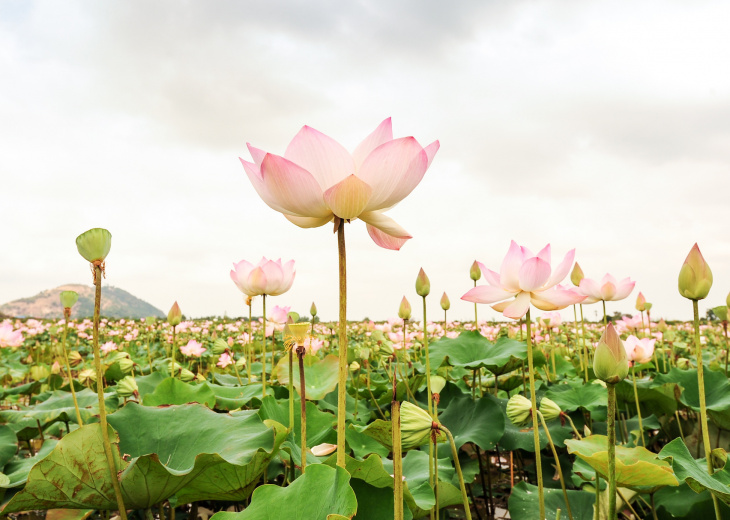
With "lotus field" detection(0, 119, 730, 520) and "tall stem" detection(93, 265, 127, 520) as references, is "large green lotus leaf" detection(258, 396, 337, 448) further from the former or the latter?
"tall stem" detection(93, 265, 127, 520)

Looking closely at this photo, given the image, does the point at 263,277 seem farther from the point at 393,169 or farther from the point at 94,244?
the point at 393,169

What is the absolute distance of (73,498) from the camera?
1058 millimetres

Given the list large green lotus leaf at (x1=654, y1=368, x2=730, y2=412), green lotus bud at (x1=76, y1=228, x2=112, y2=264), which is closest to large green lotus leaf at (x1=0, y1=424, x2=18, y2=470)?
green lotus bud at (x1=76, y1=228, x2=112, y2=264)

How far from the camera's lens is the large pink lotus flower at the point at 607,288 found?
2.20 meters

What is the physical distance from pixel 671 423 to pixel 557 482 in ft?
2.28

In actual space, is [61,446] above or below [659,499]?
above

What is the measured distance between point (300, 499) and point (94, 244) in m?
0.60

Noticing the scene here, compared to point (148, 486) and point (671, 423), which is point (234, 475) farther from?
point (671, 423)

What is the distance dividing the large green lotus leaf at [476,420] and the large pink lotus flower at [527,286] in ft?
1.93

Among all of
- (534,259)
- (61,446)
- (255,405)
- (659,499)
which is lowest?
(659,499)

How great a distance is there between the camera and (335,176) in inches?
32.0

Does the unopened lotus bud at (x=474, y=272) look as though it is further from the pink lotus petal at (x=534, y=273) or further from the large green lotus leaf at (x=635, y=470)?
the large green lotus leaf at (x=635, y=470)

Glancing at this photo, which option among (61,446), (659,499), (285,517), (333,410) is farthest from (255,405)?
(659,499)

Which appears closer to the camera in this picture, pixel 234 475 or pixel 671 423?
pixel 234 475
